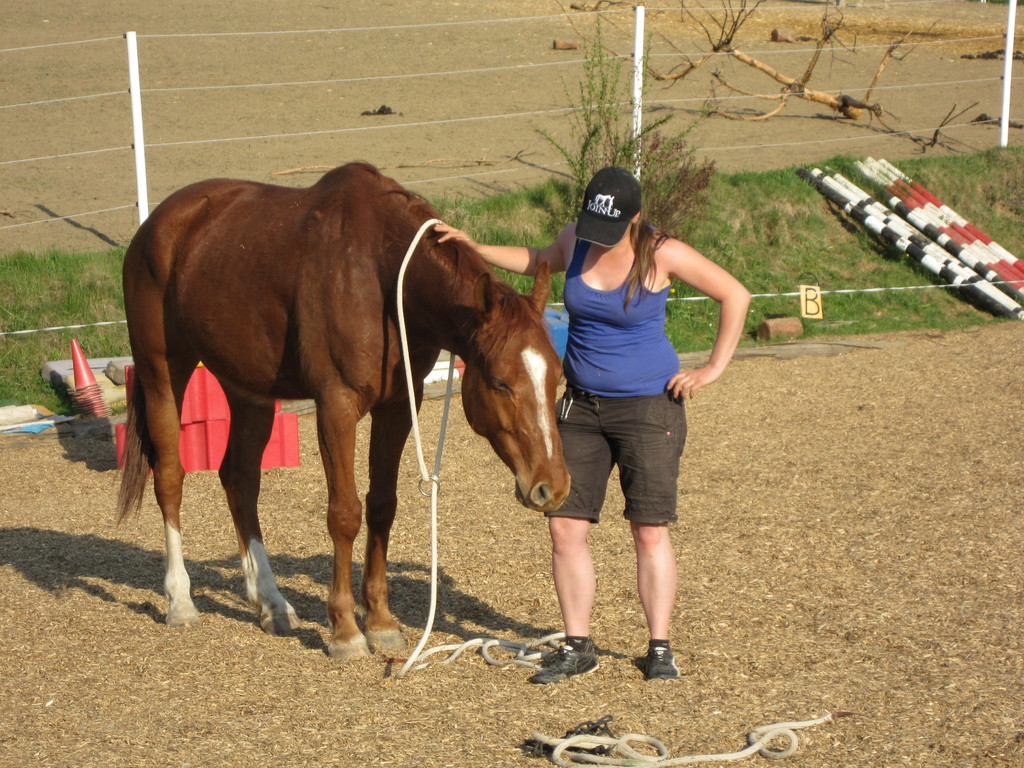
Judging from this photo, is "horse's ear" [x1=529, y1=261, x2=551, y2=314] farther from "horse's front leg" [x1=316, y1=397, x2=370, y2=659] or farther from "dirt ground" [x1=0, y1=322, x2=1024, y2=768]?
"dirt ground" [x1=0, y1=322, x2=1024, y2=768]

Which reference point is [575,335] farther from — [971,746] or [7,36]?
[7,36]

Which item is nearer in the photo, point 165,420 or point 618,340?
point 618,340

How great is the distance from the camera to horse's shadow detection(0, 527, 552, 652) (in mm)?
4723

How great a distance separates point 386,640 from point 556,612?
79 centimetres

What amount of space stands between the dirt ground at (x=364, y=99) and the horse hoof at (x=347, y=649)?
22.4 feet

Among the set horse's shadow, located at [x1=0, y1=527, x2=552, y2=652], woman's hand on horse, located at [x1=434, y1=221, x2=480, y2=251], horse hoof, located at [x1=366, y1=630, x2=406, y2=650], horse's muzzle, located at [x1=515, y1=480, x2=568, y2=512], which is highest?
woman's hand on horse, located at [x1=434, y1=221, x2=480, y2=251]

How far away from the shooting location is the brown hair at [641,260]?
12.5ft

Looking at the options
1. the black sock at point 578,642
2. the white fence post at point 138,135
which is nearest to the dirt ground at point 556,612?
the black sock at point 578,642

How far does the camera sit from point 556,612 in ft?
15.7

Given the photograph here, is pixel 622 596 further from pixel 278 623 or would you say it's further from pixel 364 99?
pixel 364 99

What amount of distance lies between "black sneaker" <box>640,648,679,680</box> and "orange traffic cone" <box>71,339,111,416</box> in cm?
509

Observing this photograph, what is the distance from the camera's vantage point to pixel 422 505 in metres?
6.28

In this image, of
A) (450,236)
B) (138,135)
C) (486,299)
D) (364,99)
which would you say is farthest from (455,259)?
(364,99)

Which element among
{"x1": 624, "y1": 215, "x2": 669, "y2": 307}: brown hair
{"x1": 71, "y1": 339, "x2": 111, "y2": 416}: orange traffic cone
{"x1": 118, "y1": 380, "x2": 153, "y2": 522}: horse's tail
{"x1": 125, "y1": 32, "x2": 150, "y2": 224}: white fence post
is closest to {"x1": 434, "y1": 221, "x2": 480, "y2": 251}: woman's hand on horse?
{"x1": 624, "y1": 215, "x2": 669, "y2": 307}: brown hair
